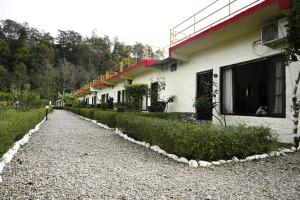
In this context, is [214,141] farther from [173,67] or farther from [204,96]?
[173,67]

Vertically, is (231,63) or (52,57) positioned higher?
(52,57)

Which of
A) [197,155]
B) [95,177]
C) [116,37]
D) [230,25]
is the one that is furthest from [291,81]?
[116,37]

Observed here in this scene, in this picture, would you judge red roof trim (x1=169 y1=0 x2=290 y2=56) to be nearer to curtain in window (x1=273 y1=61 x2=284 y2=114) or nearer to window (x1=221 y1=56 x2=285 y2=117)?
window (x1=221 y1=56 x2=285 y2=117)

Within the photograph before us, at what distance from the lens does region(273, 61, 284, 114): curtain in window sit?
7453 millimetres

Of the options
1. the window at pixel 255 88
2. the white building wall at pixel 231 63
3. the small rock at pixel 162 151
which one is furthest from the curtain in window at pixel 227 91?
the small rock at pixel 162 151

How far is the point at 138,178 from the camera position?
4.28 m

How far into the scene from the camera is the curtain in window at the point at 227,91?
9.45 meters

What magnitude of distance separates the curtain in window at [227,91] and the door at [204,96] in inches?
21.7

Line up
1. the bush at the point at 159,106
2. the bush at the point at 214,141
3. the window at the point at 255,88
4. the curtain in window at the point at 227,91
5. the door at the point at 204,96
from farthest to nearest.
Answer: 1. the bush at the point at 159,106
2. the door at the point at 204,96
3. the curtain in window at the point at 227,91
4. the window at the point at 255,88
5. the bush at the point at 214,141

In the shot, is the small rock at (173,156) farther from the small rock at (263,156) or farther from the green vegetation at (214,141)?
the small rock at (263,156)

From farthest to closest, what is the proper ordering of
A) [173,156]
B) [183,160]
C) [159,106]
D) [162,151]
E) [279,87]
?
[159,106] → [279,87] → [162,151] → [173,156] → [183,160]

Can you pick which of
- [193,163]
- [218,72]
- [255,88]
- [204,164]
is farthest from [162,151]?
[218,72]

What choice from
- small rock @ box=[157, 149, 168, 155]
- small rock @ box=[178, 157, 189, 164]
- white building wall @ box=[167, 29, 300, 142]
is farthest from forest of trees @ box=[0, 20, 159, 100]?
small rock @ box=[178, 157, 189, 164]

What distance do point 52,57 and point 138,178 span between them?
71605 mm
